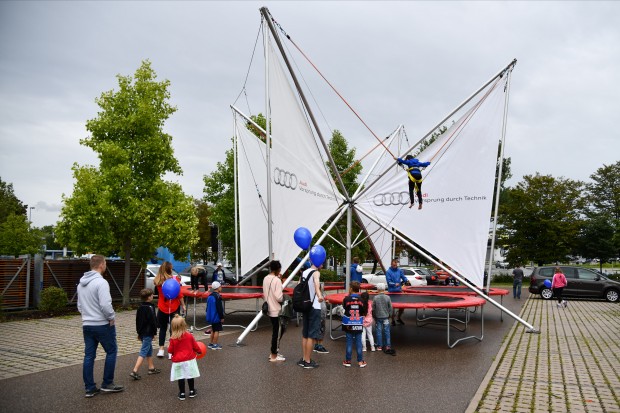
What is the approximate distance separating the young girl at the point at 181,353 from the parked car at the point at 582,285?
20794mm

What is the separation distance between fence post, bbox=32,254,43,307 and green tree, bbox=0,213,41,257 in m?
27.2

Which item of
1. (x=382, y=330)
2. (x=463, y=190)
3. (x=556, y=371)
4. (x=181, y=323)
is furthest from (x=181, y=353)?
(x=463, y=190)

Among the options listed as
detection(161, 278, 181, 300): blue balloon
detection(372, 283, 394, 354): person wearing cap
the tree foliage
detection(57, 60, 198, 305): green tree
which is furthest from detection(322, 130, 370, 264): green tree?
detection(161, 278, 181, 300): blue balloon

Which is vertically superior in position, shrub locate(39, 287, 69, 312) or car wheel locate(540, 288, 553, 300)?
shrub locate(39, 287, 69, 312)

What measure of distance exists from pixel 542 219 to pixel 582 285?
13027mm

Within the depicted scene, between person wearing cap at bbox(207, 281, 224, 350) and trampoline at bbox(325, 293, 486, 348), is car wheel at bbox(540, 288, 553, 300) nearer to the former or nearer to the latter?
trampoline at bbox(325, 293, 486, 348)

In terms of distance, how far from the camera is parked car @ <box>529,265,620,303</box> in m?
22.5

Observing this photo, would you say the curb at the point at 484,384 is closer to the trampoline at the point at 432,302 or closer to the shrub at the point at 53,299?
the trampoline at the point at 432,302

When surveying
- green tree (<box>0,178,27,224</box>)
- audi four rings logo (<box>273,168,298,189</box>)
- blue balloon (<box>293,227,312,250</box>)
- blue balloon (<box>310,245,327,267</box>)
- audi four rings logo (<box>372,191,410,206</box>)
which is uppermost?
green tree (<box>0,178,27,224</box>)

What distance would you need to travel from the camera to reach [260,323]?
14398 millimetres

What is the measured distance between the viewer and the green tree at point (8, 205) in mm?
→ 50469

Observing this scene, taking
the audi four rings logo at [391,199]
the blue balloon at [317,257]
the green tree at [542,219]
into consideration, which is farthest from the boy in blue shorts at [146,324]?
the green tree at [542,219]

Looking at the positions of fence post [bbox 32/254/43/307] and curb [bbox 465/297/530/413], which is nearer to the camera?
curb [bbox 465/297/530/413]

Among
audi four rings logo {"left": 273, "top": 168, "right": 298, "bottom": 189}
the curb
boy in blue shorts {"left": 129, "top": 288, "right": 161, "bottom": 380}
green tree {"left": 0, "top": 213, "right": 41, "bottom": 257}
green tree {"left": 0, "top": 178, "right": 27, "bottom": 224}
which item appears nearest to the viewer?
the curb
